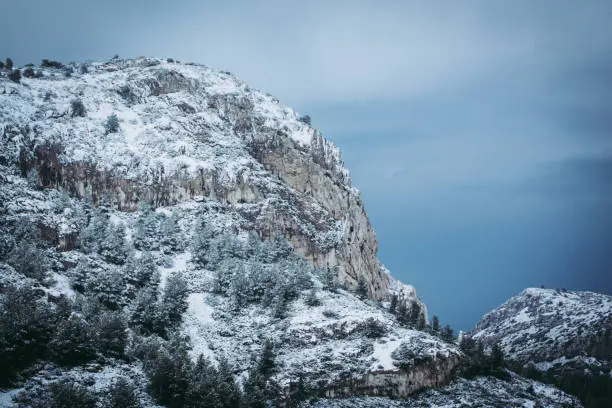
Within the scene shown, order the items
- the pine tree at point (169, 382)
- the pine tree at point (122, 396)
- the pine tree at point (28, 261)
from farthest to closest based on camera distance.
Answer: the pine tree at point (28, 261), the pine tree at point (169, 382), the pine tree at point (122, 396)

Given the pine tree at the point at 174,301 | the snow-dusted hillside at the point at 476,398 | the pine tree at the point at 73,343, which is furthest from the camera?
the pine tree at the point at 174,301

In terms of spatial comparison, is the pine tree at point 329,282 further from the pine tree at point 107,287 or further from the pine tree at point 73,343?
the pine tree at point 73,343

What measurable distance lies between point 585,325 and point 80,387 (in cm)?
13830

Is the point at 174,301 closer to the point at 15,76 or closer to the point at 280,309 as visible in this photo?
the point at 280,309

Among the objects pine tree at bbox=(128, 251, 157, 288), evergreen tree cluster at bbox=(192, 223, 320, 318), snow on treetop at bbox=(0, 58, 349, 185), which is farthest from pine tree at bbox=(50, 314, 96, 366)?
snow on treetop at bbox=(0, 58, 349, 185)

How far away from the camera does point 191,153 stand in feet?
399

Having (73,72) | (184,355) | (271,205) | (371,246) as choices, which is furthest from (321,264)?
(73,72)

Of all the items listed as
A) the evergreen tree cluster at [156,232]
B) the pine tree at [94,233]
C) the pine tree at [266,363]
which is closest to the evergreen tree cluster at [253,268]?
the evergreen tree cluster at [156,232]

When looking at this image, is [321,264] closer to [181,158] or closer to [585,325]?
[181,158]

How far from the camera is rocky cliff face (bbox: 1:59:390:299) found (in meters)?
109

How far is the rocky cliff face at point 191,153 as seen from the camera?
358ft

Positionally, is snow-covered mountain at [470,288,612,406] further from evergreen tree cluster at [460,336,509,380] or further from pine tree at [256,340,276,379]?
pine tree at [256,340,276,379]

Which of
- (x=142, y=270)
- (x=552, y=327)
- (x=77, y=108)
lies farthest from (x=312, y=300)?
(x=552, y=327)

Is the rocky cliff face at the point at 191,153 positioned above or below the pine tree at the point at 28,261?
above
